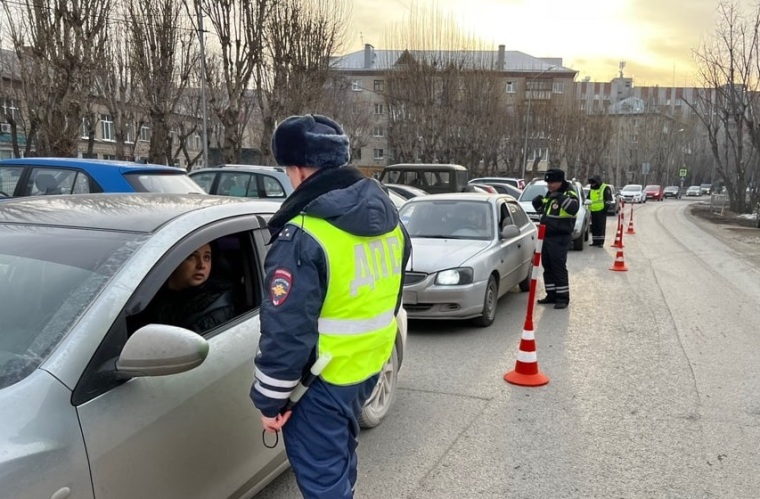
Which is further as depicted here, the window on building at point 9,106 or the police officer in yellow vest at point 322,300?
the window on building at point 9,106

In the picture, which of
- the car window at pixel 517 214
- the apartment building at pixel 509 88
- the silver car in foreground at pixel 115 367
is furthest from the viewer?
the apartment building at pixel 509 88

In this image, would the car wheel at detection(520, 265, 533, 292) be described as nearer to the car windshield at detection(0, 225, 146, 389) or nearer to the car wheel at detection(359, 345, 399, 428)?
the car wheel at detection(359, 345, 399, 428)

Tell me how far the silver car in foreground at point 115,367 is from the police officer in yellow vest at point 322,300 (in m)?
0.18

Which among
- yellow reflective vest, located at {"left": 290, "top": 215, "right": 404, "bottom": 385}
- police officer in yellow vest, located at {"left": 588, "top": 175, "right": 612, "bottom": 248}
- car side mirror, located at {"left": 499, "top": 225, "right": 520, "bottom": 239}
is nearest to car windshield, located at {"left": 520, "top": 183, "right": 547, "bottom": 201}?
police officer in yellow vest, located at {"left": 588, "top": 175, "right": 612, "bottom": 248}

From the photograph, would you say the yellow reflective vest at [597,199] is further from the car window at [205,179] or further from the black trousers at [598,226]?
the car window at [205,179]

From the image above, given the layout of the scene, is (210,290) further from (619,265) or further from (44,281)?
(619,265)

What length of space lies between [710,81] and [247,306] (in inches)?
1221

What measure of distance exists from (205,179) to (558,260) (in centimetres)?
645

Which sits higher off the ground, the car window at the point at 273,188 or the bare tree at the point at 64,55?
the bare tree at the point at 64,55

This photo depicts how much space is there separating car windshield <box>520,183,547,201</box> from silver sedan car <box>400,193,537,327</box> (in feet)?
24.6

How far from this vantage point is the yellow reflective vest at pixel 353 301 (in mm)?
2039

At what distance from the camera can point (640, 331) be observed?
6.64 metres

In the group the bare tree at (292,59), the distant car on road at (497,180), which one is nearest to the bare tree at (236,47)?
the bare tree at (292,59)

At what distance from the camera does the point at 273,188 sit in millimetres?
9922
